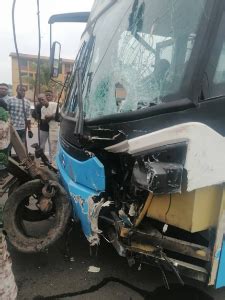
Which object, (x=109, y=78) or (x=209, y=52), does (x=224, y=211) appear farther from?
(x=109, y=78)

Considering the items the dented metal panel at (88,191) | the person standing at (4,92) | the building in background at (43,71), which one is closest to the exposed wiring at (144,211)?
the dented metal panel at (88,191)

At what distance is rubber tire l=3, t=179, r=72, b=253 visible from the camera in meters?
3.09

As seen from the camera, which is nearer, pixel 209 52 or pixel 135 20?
pixel 209 52

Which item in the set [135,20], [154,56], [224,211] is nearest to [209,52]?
[154,56]

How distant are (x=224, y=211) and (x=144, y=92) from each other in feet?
3.29

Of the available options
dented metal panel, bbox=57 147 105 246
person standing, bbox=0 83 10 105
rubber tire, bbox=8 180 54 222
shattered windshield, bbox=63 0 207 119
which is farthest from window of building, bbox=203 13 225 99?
person standing, bbox=0 83 10 105

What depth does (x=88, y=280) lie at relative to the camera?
125 inches

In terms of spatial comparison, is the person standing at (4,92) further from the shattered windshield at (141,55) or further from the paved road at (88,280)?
the shattered windshield at (141,55)

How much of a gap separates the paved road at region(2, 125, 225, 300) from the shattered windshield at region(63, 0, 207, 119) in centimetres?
149

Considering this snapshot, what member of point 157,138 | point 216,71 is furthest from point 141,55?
point 157,138

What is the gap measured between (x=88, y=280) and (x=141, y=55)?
2015 millimetres

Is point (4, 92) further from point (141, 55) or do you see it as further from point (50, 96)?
point (141, 55)

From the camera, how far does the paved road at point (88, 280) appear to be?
296 cm

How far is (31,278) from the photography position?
10.3ft
